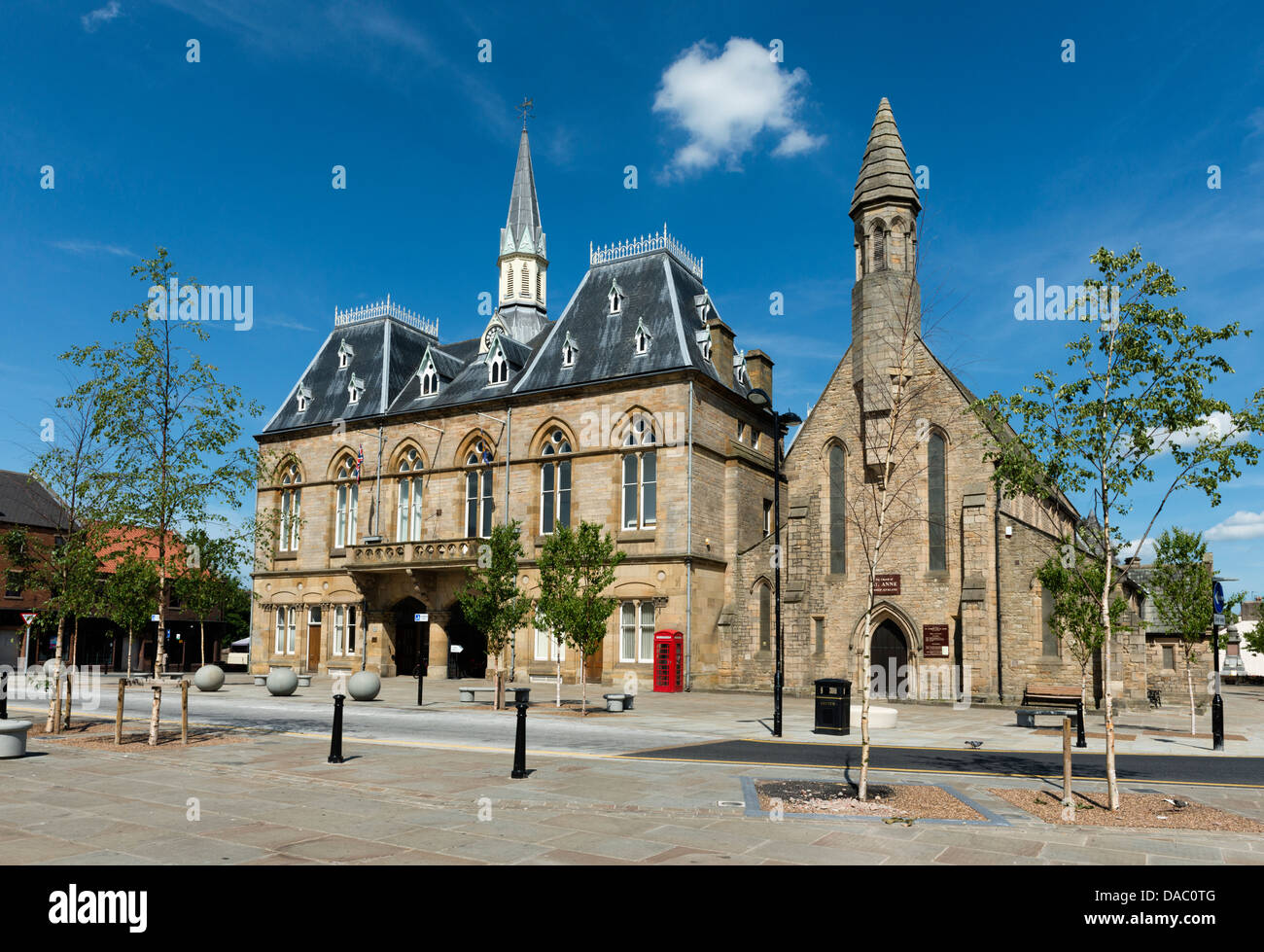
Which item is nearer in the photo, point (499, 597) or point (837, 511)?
point (499, 597)

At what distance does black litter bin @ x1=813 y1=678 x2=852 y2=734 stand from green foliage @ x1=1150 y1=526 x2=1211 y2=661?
13397 mm

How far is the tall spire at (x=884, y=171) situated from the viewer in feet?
114

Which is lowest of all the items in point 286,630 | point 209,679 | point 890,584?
point 209,679

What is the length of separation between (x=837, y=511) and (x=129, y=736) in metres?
25.0

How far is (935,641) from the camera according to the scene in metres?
31.8

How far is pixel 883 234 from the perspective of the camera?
114 ft

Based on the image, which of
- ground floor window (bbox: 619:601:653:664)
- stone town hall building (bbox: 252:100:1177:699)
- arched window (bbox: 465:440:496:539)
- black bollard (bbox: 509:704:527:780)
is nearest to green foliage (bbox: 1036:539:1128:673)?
stone town hall building (bbox: 252:100:1177:699)

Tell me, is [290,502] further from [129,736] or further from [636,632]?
[129,736]

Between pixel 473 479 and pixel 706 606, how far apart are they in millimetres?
13215

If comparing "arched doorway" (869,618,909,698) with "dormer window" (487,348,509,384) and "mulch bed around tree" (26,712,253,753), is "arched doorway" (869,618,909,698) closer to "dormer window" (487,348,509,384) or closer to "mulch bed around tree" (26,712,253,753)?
"dormer window" (487,348,509,384)

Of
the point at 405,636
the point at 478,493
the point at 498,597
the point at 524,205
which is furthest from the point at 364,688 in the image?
→ the point at 524,205
